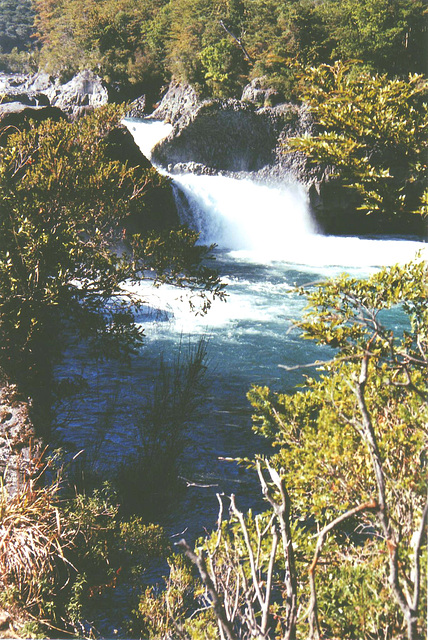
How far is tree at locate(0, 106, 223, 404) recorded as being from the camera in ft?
17.2

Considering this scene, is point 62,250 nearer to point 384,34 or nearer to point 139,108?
point 384,34

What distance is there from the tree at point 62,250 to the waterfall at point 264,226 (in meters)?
10.9

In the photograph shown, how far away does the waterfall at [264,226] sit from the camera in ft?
58.4

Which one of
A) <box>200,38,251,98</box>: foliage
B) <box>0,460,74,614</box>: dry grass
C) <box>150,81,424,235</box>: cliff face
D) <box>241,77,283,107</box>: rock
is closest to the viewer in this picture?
<box>0,460,74,614</box>: dry grass

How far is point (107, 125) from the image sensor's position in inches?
277

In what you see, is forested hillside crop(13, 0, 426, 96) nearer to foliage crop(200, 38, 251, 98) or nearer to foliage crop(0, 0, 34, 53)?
foliage crop(200, 38, 251, 98)

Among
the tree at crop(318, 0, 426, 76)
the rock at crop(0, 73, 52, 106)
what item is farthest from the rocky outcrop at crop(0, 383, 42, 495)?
the rock at crop(0, 73, 52, 106)

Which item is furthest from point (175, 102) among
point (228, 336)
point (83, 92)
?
point (228, 336)

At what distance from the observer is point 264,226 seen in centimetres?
2067

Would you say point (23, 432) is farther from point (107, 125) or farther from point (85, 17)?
point (85, 17)

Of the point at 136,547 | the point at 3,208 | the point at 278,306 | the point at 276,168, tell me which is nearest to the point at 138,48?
the point at 276,168

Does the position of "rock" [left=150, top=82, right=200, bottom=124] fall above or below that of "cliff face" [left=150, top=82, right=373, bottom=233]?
above

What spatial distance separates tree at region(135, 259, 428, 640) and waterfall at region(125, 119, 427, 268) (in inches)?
515

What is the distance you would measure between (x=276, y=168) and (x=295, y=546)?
2001 centimetres
